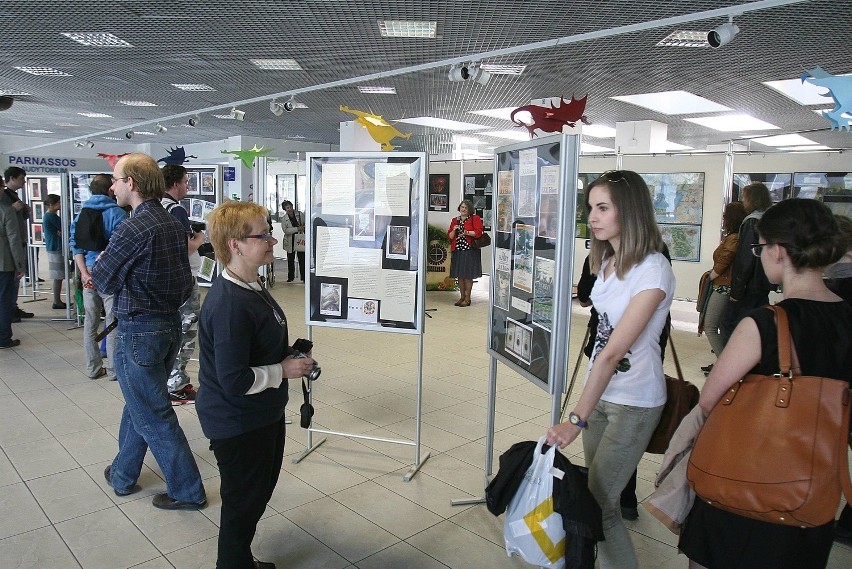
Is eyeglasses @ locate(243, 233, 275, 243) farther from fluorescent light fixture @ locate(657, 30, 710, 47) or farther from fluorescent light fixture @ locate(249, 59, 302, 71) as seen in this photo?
fluorescent light fixture @ locate(249, 59, 302, 71)

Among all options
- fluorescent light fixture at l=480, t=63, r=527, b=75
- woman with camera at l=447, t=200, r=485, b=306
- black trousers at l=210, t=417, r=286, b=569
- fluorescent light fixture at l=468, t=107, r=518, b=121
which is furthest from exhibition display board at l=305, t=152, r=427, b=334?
fluorescent light fixture at l=468, t=107, r=518, b=121

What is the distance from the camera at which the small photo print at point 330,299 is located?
11.5 ft

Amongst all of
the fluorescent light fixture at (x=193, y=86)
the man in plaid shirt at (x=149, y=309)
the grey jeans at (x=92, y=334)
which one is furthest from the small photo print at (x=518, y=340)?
the fluorescent light fixture at (x=193, y=86)

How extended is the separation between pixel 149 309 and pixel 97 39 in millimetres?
5261

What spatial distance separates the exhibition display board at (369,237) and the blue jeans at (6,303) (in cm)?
428

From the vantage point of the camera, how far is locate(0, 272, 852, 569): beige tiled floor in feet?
8.62

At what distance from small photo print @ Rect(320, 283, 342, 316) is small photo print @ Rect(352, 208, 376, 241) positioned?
0.32m

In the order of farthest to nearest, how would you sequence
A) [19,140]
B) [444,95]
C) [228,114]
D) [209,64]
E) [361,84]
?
1. [19,140]
2. [228,114]
3. [444,95]
4. [361,84]
5. [209,64]

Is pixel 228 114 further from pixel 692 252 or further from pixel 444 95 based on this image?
pixel 692 252

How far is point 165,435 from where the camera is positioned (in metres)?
2.93

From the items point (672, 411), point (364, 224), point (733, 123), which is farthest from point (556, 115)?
point (733, 123)

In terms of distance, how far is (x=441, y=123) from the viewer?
12664 millimetres

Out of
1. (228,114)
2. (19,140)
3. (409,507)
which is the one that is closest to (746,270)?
(409,507)

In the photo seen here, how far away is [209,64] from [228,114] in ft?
14.6
